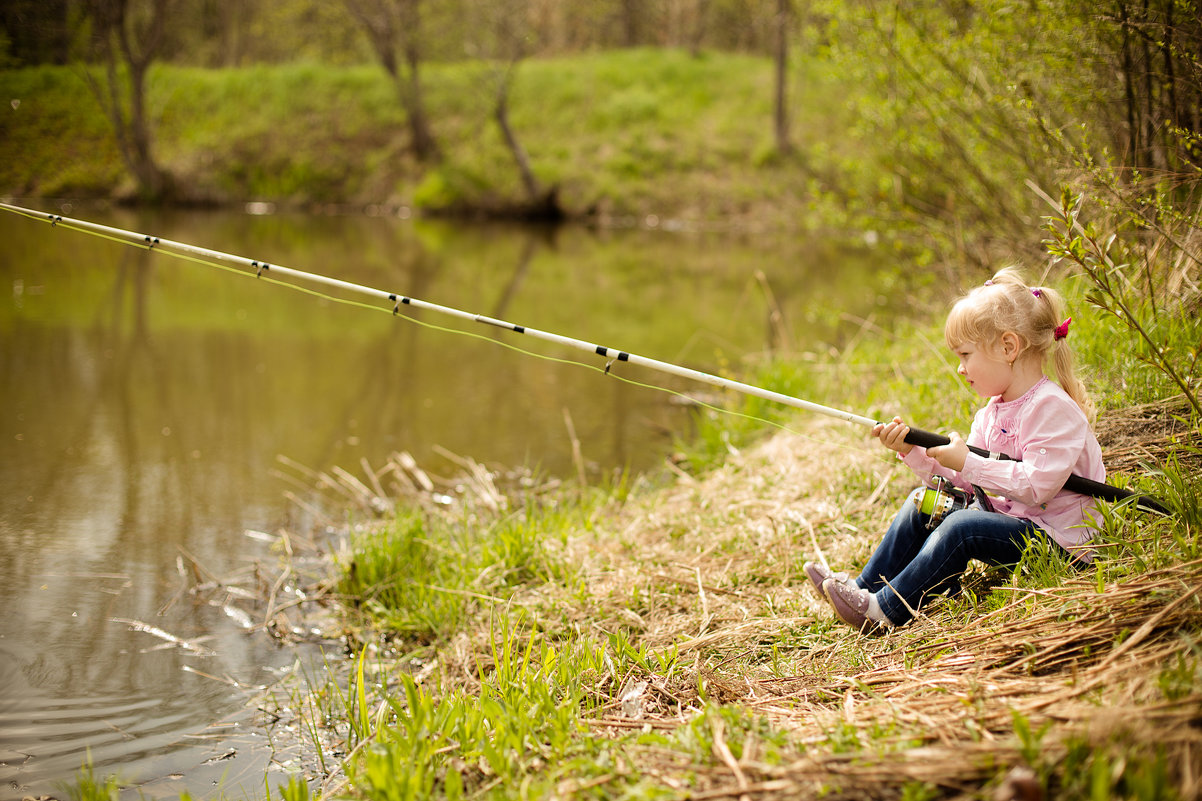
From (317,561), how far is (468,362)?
4217 mm

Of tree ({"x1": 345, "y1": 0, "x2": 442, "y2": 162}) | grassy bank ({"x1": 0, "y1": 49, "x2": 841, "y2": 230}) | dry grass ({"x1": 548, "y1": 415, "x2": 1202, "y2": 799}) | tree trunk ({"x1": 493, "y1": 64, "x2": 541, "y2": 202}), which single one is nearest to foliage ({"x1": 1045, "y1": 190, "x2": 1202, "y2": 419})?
dry grass ({"x1": 548, "y1": 415, "x2": 1202, "y2": 799})

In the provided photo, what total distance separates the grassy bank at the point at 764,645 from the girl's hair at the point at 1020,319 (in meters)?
0.43

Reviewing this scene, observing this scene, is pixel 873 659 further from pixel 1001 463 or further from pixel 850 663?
pixel 1001 463

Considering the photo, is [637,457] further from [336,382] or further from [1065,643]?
[1065,643]

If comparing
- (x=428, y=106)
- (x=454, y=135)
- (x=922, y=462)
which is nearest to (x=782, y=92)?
(x=454, y=135)

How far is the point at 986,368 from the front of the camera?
284 centimetres

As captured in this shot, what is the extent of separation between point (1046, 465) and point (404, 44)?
23629mm

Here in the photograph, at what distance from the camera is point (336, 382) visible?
7504mm

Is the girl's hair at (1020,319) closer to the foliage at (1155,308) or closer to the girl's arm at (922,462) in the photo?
the foliage at (1155,308)

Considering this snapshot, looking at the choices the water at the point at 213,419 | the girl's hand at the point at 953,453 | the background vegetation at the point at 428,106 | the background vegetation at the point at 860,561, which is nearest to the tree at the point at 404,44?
the background vegetation at the point at 428,106

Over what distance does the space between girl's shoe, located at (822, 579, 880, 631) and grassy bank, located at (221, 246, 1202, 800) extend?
0.07 metres

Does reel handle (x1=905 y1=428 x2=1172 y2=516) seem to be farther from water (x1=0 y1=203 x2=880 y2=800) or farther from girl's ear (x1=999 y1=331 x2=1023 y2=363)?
water (x1=0 y1=203 x2=880 y2=800)

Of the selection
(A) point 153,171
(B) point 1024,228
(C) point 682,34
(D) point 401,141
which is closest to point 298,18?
(D) point 401,141

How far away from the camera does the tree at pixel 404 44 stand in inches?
901
